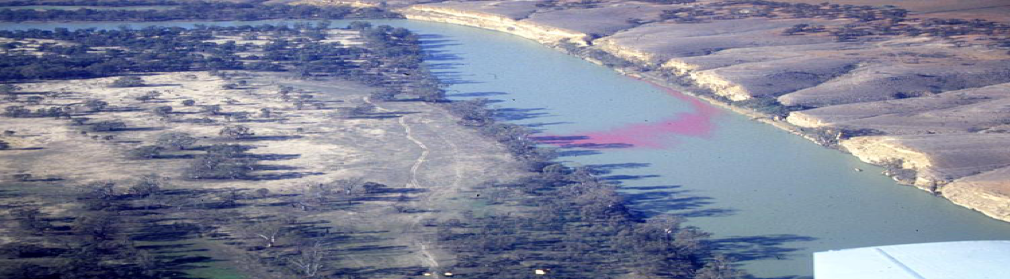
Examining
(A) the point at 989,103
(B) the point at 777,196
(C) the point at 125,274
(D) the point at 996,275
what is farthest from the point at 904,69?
(C) the point at 125,274

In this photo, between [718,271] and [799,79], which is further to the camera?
[799,79]

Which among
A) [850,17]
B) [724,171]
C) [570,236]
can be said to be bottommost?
[724,171]

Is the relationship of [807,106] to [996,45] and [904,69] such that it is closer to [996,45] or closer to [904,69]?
[904,69]

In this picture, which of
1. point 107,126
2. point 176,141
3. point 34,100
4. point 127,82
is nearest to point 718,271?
point 176,141

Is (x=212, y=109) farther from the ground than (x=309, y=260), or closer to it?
farther from the ground

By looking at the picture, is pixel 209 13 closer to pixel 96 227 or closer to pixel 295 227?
pixel 96 227

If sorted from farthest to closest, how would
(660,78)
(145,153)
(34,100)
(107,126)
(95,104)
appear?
(660,78)
(34,100)
(95,104)
(107,126)
(145,153)

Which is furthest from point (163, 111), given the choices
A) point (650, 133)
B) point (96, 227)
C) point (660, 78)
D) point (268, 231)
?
point (660, 78)

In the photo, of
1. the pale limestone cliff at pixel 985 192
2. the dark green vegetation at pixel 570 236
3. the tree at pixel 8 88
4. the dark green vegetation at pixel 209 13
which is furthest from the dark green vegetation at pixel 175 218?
the dark green vegetation at pixel 209 13

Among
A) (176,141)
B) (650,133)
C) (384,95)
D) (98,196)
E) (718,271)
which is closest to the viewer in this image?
(718,271)

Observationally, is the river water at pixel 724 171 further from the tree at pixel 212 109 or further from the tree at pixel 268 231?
the tree at pixel 212 109
